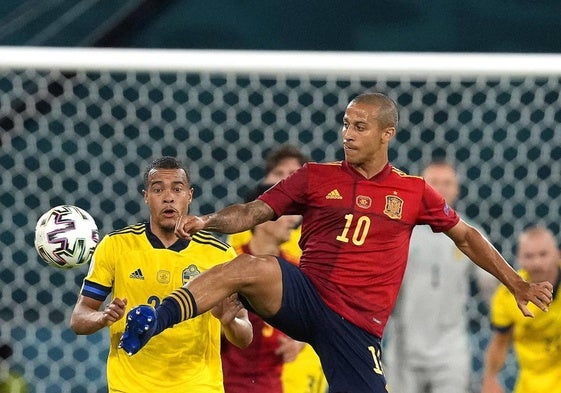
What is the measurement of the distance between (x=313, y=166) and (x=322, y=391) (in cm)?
189

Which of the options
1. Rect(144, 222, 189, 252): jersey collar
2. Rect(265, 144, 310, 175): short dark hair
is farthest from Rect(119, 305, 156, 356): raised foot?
Rect(265, 144, 310, 175): short dark hair

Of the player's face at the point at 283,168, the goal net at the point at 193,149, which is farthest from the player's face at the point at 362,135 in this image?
the goal net at the point at 193,149

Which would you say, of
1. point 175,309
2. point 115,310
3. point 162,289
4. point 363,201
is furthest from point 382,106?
point 115,310

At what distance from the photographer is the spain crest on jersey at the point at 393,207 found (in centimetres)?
486

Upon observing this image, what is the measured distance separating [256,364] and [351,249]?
1.30 metres

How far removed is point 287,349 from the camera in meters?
5.95

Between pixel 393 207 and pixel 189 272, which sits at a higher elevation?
pixel 393 207

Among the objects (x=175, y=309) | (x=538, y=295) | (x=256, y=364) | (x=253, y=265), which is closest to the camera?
(x=175, y=309)

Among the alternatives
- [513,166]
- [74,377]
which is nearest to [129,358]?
[74,377]

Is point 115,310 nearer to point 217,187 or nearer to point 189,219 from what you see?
point 189,219

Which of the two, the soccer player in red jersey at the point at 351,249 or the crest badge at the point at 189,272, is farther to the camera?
the crest badge at the point at 189,272

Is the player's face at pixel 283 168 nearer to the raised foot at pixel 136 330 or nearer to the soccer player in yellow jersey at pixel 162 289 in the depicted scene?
the soccer player in yellow jersey at pixel 162 289

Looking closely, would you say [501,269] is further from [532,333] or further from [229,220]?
[532,333]

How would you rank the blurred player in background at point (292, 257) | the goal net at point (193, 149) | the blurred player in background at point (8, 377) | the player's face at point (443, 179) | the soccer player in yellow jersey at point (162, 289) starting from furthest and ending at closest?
the goal net at point (193, 149)
the blurred player in background at point (8, 377)
the player's face at point (443, 179)
the blurred player in background at point (292, 257)
the soccer player in yellow jersey at point (162, 289)
